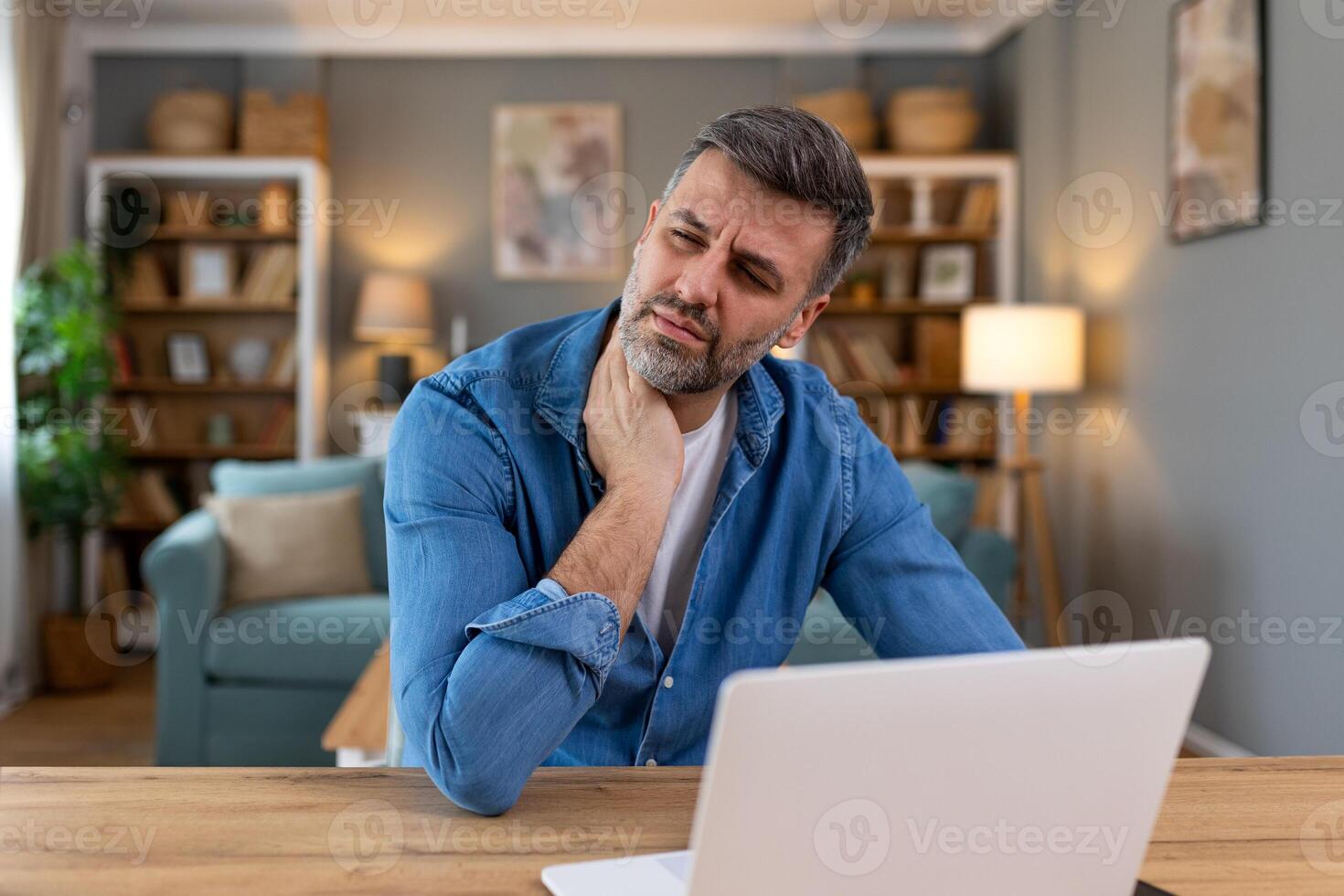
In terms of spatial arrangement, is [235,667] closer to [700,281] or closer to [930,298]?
[700,281]

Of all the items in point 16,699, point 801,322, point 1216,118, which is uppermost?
point 1216,118

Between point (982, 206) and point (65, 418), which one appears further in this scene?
point (982, 206)

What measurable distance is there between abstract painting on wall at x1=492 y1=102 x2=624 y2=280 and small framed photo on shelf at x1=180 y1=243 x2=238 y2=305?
1.22m

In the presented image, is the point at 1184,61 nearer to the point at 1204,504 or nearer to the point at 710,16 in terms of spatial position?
the point at 1204,504

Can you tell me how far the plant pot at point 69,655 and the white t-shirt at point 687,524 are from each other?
3905 mm

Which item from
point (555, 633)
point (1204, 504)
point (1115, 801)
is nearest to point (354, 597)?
point (1204, 504)

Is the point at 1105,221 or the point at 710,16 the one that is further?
the point at 710,16

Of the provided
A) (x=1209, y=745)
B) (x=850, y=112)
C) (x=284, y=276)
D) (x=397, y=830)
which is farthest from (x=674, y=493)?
(x=284, y=276)

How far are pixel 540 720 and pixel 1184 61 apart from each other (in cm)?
334

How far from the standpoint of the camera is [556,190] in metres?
5.58

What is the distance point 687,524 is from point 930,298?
420cm

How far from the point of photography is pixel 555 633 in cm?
96

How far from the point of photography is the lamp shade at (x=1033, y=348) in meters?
4.12

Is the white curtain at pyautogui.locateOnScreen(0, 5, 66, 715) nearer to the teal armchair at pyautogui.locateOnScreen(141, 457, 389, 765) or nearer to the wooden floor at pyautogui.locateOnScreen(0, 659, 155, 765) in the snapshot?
the wooden floor at pyautogui.locateOnScreen(0, 659, 155, 765)
